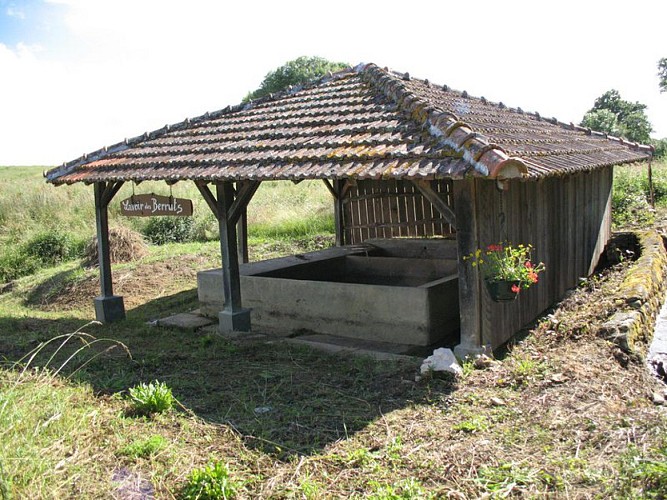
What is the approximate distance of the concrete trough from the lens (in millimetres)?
6930

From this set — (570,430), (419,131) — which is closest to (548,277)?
(419,131)

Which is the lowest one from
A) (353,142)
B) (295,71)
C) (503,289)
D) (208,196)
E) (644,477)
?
(644,477)

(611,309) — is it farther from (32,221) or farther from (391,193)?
(32,221)

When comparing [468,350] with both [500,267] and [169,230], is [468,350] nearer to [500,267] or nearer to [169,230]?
[500,267]

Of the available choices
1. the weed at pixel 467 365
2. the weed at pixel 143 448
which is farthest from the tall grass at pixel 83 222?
the weed at pixel 143 448

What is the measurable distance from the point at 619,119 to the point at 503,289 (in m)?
49.4

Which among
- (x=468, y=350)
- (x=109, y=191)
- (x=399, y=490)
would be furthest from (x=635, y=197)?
(x=399, y=490)

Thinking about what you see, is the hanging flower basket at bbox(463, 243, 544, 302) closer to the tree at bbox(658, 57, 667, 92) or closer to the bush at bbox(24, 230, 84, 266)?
the bush at bbox(24, 230, 84, 266)

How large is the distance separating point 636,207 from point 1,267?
1572 centimetres

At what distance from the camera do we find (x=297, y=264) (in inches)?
358

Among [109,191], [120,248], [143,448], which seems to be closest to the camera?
[143,448]

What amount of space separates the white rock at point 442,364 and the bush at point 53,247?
12.3m

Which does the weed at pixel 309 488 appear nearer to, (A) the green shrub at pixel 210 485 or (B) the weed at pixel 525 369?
(A) the green shrub at pixel 210 485

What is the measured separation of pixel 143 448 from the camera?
4.02 m
